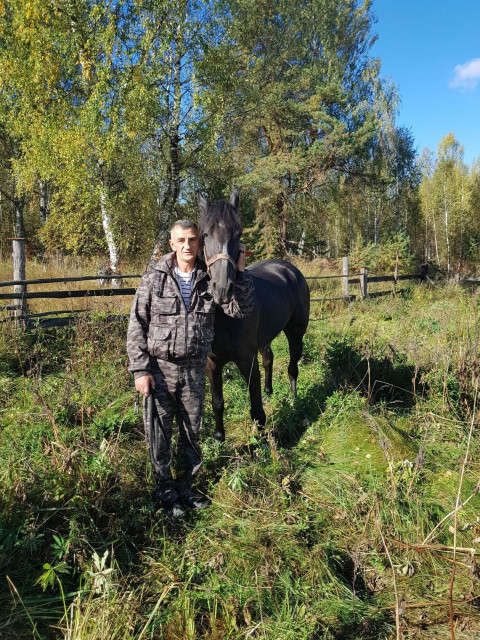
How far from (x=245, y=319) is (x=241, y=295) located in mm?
423

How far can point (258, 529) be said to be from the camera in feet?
7.01

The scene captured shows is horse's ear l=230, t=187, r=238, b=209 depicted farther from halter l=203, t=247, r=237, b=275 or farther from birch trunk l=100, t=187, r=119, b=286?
birch trunk l=100, t=187, r=119, b=286

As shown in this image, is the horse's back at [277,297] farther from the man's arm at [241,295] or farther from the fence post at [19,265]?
the fence post at [19,265]

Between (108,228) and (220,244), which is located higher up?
(108,228)

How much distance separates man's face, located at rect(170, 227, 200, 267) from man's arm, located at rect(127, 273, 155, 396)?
251mm

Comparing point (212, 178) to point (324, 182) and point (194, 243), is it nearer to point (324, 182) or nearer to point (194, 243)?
point (324, 182)

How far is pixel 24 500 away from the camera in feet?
6.83

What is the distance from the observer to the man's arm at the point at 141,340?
7.82ft

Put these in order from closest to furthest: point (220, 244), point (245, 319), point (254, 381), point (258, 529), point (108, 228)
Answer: point (258, 529)
point (220, 244)
point (245, 319)
point (254, 381)
point (108, 228)

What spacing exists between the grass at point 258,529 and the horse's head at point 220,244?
1.13 metres

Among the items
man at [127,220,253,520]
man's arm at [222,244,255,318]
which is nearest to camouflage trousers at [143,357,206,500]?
man at [127,220,253,520]

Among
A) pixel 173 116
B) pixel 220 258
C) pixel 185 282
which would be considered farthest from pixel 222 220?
pixel 173 116

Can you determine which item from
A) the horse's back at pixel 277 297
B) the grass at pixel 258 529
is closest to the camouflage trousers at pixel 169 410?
the grass at pixel 258 529

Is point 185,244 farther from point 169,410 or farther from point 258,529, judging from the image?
point 258,529
